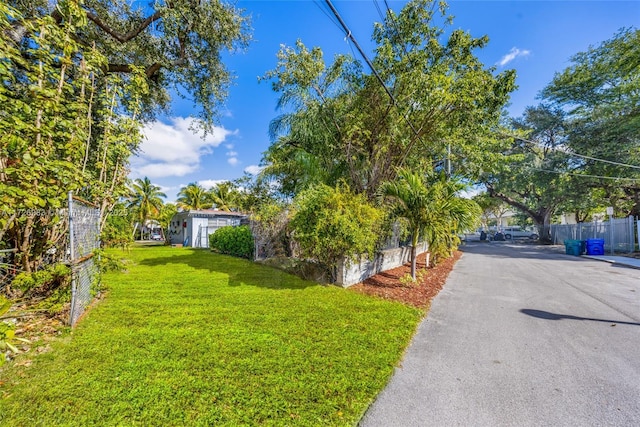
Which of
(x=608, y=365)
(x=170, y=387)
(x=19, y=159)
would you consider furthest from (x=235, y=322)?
(x=608, y=365)

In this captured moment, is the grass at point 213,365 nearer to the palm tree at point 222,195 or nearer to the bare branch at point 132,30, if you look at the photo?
the bare branch at point 132,30

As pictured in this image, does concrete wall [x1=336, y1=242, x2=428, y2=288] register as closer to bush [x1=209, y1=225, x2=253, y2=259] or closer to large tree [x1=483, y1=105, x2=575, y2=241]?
bush [x1=209, y1=225, x2=253, y2=259]

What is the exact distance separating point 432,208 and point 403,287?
84.3 inches

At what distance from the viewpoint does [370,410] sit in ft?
7.36

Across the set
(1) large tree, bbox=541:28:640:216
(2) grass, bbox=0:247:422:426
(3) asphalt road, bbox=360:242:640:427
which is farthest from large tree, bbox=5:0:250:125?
(1) large tree, bbox=541:28:640:216

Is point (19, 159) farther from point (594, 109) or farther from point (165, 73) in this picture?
point (594, 109)

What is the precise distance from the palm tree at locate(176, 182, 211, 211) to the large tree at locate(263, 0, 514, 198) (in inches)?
850

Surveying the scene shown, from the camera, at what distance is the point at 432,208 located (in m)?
6.53

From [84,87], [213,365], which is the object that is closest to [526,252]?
[213,365]

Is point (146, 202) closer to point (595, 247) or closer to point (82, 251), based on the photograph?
point (82, 251)

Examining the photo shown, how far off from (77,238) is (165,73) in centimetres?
616

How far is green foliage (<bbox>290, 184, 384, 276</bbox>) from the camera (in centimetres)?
601

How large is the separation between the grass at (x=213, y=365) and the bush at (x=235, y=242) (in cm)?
588

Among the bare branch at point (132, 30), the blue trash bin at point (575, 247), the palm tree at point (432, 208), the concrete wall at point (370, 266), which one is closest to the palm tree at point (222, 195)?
the bare branch at point (132, 30)
